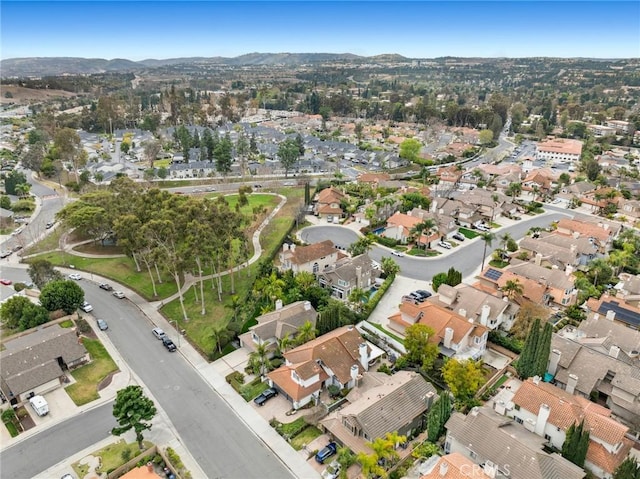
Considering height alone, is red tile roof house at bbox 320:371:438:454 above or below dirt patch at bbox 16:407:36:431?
above

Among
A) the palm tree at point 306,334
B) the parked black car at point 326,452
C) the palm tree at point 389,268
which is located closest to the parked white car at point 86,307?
the palm tree at point 306,334

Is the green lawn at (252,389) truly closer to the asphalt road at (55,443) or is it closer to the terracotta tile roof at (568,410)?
the asphalt road at (55,443)

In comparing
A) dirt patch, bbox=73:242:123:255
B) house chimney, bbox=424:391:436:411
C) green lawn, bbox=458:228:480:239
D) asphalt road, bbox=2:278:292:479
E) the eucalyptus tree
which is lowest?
asphalt road, bbox=2:278:292:479

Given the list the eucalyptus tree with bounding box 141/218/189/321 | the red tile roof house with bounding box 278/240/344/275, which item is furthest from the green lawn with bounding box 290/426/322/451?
the red tile roof house with bounding box 278/240/344/275

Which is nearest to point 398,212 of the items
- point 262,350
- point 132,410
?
point 262,350

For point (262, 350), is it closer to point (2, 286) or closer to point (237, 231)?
point (237, 231)

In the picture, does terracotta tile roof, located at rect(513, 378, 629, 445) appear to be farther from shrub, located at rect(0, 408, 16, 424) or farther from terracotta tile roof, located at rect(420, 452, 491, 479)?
shrub, located at rect(0, 408, 16, 424)

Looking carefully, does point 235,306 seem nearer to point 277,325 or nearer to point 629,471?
point 277,325
